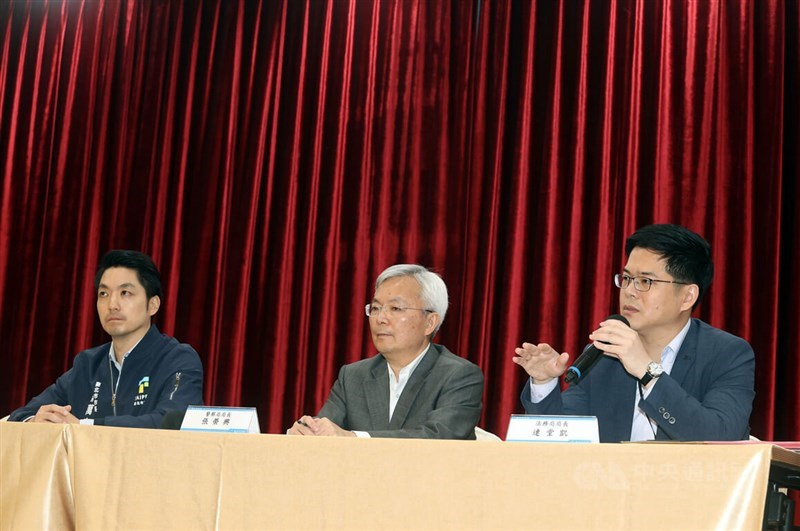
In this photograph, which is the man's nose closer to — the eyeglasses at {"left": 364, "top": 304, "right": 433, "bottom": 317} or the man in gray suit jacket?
the man in gray suit jacket

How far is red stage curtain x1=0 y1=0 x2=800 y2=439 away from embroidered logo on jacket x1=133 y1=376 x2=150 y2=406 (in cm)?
131

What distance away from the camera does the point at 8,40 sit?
4.54 m

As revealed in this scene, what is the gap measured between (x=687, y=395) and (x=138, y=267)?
1780 mm

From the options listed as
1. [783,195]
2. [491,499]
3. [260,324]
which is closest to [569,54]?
[783,195]

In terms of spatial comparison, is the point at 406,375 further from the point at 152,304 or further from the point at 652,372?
the point at 152,304

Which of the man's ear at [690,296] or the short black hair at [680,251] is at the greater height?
the short black hair at [680,251]

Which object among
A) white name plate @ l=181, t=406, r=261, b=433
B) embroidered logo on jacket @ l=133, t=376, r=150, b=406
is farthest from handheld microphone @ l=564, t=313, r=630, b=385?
embroidered logo on jacket @ l=133, t=376, r=150, b=406

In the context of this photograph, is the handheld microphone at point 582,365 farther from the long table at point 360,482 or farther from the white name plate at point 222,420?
the white name plate at point 222,420

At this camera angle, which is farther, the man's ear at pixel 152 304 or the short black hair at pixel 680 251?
the man's ear at pixel 152 304

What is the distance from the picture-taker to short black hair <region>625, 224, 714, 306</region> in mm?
2270

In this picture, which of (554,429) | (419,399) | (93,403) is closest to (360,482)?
(554,429)

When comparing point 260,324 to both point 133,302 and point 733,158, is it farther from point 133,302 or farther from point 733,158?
point 733,158

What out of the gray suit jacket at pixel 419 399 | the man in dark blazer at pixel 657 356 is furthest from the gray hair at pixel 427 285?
the man in dark blazer at pixel 657 356

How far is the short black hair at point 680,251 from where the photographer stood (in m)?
2.27
